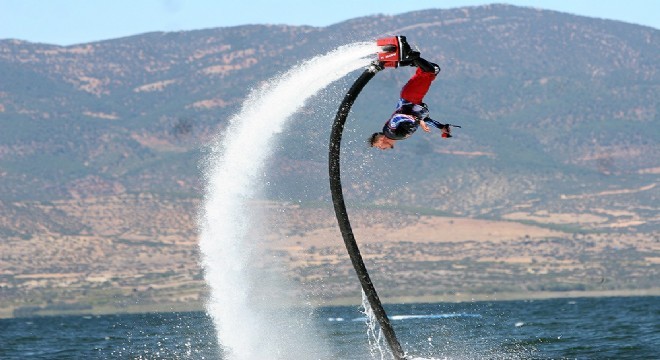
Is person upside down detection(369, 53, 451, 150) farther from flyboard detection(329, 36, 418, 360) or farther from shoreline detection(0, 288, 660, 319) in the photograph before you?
shoreline detection(0, 288, 660, 319)

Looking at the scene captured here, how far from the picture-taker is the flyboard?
87.1 feet

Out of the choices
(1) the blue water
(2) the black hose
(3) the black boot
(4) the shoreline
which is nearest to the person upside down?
(3) the black boot

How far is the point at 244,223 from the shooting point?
115 ft

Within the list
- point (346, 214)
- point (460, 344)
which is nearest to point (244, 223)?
point (346, 214)

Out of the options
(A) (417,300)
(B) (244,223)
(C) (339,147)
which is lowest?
(C) (339,147)

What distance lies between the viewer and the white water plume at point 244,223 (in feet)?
104

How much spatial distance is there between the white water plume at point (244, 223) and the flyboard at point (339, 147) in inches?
69.9

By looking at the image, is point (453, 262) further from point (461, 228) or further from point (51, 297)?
point (51, 297)

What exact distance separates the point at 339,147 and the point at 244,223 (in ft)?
21.0

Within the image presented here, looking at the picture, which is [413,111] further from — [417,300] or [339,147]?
[417,300]

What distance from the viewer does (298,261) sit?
509 feet

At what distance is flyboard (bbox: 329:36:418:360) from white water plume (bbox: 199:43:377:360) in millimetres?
1776

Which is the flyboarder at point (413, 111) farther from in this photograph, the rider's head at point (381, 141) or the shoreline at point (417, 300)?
the shoreline at point (417, 300)

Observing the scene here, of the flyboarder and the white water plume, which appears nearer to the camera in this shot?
the flyboarder
